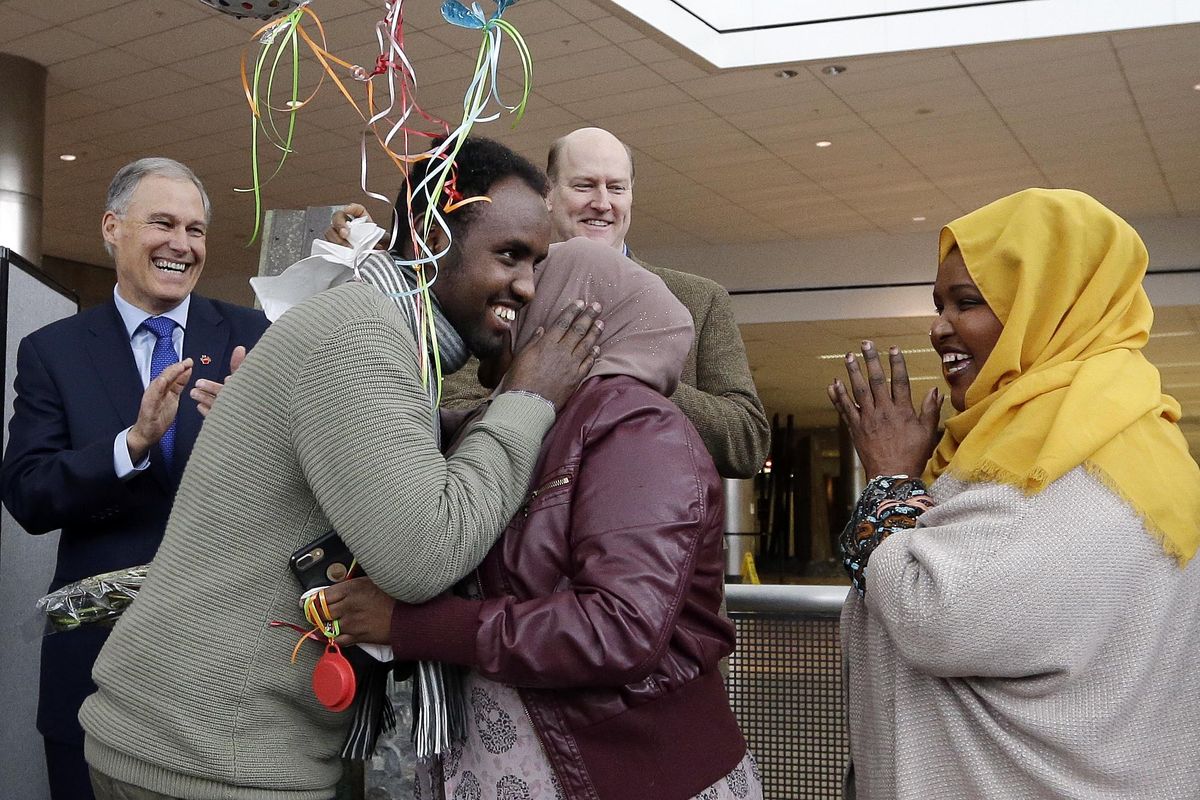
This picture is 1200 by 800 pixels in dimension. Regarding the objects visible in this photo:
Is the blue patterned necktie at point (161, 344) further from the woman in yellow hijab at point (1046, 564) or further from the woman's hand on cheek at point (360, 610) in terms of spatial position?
the woman in yellow hijab at point (1046, 564)

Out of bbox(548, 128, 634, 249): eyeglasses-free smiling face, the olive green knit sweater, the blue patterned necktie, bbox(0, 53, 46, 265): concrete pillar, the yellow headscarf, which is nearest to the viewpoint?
the olive green knit sweater

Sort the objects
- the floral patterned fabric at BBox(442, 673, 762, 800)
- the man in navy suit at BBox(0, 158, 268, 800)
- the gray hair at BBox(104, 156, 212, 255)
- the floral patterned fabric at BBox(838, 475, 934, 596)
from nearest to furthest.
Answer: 1. the floral patterned fabric at BBox(442, 673, 762, 800)
2. the floral patterned fabric at BBox(838, 475, 934, 596)
3. the man in navy suit at BBox(0, 158, 268, 800)
4. the gray hair at BBox(104, 156, 212, 255)

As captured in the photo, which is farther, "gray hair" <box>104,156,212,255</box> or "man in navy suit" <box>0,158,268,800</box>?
"gray hair" <box>104,156,212,255</box>

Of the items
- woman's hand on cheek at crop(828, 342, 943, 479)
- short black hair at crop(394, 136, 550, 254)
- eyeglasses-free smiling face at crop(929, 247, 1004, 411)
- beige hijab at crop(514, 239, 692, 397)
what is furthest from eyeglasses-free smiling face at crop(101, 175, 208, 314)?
eyeglasses-free smiling face at crop(929, 247, 1004, 411)

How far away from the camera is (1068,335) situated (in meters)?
1.77

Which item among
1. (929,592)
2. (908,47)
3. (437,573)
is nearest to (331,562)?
(437,573)

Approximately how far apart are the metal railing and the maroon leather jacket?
1012mm

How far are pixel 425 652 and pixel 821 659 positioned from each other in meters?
1.35

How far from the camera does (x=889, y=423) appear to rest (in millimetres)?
1972

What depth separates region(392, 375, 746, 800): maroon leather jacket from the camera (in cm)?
143

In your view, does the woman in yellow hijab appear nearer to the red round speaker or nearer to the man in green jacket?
the man in green jacket

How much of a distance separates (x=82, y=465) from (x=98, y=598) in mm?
449

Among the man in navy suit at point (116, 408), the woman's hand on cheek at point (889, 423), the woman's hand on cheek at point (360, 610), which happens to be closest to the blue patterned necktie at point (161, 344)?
the man in navy suit at point (116, 408)

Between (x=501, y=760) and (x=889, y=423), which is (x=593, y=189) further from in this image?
(x=501, y=760)
